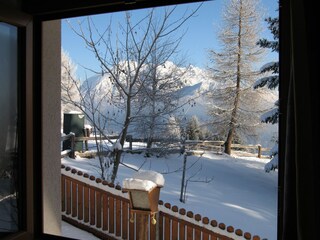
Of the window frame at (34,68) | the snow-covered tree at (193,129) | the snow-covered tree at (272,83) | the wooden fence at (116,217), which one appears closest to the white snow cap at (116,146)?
the wooden fence at (116,217)

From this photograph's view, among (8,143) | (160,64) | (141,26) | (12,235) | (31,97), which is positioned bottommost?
(12,235)

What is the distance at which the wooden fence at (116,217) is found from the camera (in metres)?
2.94

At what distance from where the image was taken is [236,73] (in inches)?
345

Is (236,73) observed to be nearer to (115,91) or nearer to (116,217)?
(115,91)

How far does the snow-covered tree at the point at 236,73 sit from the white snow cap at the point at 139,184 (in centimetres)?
690

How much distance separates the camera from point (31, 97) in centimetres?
172

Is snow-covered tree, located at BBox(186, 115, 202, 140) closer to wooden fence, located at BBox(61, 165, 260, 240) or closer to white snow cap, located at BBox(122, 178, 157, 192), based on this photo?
wooden fence, located at BBox(61, 165, 260, 240)

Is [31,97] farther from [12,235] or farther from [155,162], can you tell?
[155,162]

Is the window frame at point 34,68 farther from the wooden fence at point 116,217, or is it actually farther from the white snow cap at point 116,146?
the white snow cap at point 116,146

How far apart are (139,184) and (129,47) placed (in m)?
3.34

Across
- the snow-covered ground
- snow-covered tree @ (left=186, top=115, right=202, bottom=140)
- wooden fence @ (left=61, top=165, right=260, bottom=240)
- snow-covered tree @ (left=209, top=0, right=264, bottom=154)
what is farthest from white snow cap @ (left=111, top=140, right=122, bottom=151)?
snow-covered tree @ (left=209, top=0, right=264, bottom=154)

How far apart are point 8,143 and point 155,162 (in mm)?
4639

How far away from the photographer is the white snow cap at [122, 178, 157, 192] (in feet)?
6.35
